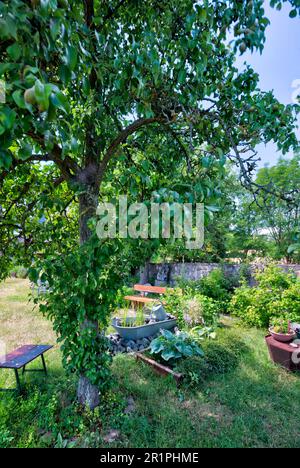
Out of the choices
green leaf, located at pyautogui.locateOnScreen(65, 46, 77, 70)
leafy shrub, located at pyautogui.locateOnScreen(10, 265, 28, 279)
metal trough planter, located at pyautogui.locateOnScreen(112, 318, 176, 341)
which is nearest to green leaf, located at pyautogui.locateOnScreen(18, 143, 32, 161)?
green leaf, located at pyautogui.locateOnScreen(65, 46, 77, 70)

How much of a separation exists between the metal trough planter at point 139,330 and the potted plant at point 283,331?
1669mm

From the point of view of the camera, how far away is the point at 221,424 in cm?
225

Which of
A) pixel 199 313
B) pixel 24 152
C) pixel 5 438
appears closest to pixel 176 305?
pixel 199 313

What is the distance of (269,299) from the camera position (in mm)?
4594

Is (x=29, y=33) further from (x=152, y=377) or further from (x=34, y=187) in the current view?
(x=152, y=377)

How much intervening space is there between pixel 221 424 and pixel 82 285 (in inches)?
74.5

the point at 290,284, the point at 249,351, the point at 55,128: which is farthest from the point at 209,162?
the point at 290,284

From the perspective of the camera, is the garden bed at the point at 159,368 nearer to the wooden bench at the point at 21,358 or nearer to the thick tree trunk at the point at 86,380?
the thick tree trunk at the point at 86,380

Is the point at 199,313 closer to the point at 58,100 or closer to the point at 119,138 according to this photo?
the point at 119,138

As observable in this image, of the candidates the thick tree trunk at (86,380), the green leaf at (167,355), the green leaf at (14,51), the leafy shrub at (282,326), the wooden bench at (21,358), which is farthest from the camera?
the leafy shrub at (282,326)

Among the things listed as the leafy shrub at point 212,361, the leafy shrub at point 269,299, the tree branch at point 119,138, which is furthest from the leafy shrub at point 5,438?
the leafy shrub at point 269,299

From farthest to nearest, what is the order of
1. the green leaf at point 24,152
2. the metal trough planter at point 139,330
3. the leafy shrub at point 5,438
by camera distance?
the metal trough planter at point 139,330
the leafy shrub at point 5,438
the green leaf at point 24,152

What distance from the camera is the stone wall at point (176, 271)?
7.58 metres

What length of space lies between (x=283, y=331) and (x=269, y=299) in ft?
3.66
